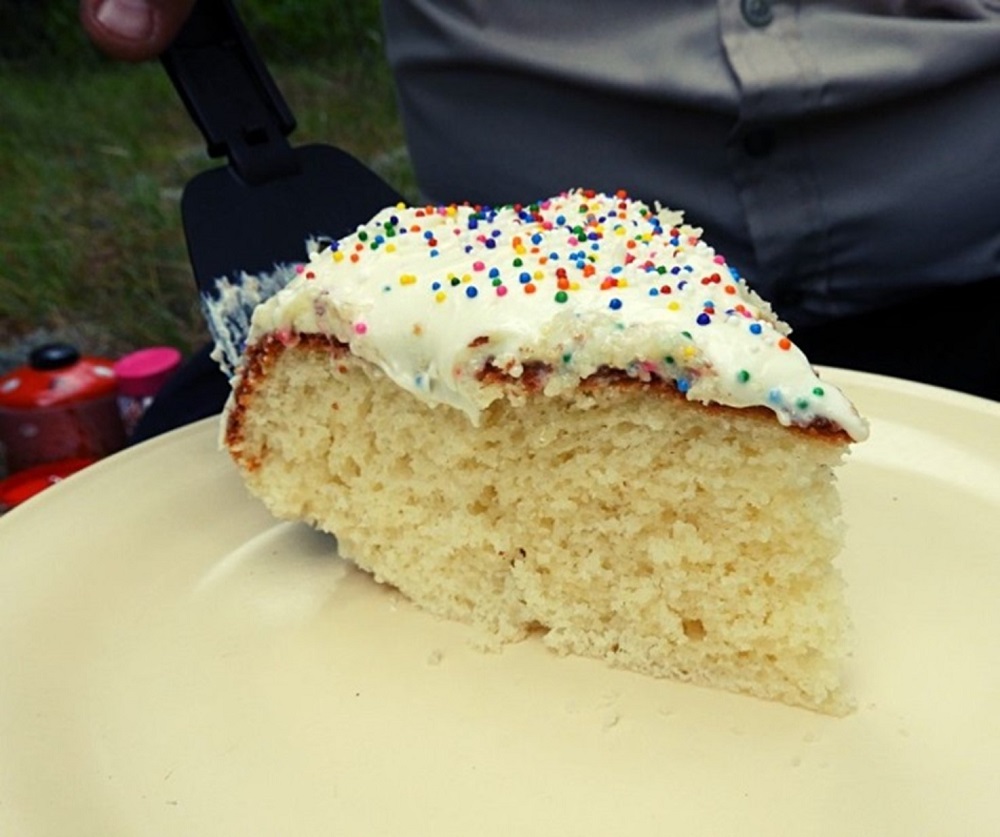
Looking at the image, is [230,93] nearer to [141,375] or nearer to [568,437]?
[568,437]

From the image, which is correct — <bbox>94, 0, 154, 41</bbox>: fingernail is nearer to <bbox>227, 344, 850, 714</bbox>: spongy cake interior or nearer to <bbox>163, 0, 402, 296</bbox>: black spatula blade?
<bbox>163, 0, 402, 296</bbox>: black spatula blade

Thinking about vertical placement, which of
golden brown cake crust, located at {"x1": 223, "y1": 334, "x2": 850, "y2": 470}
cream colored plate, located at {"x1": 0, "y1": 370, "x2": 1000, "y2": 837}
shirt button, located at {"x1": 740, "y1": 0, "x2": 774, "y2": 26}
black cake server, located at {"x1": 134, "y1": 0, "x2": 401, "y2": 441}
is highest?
black cake server, located at {"x1": 134, "y1": 0, "x2": 401, "y2": 441}

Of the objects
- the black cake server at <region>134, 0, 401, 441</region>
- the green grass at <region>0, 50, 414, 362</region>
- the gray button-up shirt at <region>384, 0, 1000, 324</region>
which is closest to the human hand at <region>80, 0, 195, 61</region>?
the black cake server at <region>134, 0, 401, 441</region>

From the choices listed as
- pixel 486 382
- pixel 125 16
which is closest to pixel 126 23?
pixel 125 16

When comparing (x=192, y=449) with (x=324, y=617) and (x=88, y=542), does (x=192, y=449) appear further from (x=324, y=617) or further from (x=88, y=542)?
(x=324, y=617)

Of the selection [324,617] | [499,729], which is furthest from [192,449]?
[499,729]
